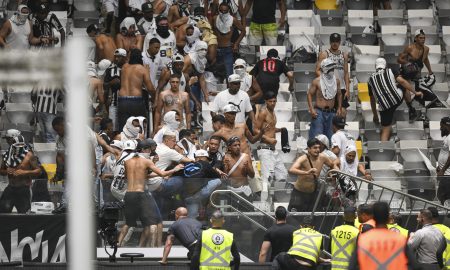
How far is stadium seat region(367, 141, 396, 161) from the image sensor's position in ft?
79.0

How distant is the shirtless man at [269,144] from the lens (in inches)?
851

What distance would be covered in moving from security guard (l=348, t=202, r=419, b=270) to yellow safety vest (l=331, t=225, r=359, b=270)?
3.19 metres

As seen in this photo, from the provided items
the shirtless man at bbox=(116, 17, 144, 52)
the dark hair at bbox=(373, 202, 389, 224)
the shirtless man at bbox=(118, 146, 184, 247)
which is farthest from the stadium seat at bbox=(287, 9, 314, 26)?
the dark hair at bbox=(373, 202, 389, 224)

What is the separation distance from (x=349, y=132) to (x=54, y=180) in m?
6.46

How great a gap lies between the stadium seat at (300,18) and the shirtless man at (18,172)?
755cm

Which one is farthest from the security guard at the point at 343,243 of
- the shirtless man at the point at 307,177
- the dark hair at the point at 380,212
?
the dark hair at the point at 380,212

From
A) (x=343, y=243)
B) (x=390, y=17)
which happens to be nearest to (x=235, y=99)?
(x=343, y=243)

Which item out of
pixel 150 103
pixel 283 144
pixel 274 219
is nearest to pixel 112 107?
pixel 150 103

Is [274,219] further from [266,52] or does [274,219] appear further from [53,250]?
[266,52]

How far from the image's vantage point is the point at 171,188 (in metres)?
19.6

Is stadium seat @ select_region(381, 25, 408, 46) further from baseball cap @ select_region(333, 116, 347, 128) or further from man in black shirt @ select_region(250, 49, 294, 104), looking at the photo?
baseball cap @ select_region(333, 116, 347, 128)

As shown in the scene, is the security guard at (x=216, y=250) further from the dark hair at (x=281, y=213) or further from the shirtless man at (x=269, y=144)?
the shirtless man at (x=269, y=144)

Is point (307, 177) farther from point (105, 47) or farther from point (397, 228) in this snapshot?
point (105, 47)

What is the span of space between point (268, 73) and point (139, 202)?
518cm
